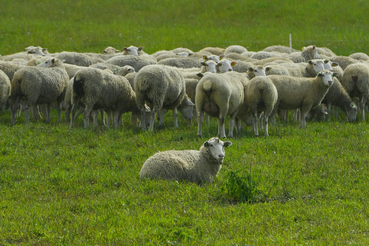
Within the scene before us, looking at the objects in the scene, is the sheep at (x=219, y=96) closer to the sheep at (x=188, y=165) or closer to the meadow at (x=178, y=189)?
the meadow at (x=178, y=189)

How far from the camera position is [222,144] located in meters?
9.76

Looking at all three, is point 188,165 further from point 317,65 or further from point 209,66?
point 317,65

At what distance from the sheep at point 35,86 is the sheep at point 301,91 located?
17.8ft

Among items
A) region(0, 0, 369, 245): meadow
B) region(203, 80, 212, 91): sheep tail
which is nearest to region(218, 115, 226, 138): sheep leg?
region(0, 0, 369, 245): meadow

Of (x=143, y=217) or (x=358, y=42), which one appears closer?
(x=143, y=217)

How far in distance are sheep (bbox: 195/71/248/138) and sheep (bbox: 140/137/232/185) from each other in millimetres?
2784

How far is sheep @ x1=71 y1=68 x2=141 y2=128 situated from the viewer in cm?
1354

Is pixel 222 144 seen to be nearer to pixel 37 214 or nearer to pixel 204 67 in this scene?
pixel 37 214

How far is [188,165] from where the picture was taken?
9.44 meters

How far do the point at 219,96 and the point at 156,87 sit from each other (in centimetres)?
188

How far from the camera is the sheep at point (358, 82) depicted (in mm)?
16219

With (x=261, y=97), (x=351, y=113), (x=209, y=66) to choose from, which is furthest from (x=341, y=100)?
(x=261, y=97)

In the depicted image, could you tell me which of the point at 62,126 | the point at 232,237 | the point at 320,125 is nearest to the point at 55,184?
the point at 232,237

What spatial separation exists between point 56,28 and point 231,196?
2822cm
